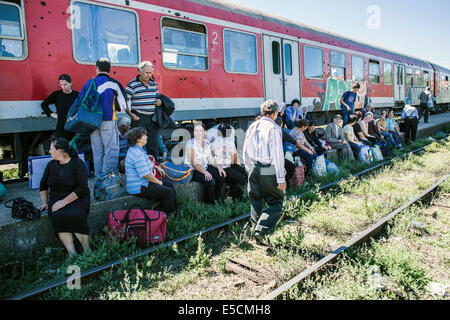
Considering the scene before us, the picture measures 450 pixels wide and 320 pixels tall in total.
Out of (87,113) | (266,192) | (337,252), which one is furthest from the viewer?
(87,113)

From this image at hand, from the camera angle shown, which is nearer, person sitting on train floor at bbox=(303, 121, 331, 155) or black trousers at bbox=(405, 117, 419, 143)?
person sitting on train floor at bbox=(303, 121, 331, 155)

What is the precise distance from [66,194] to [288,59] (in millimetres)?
7069

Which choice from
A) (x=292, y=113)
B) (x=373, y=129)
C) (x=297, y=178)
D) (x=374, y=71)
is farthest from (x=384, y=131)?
(x=297, y=178)

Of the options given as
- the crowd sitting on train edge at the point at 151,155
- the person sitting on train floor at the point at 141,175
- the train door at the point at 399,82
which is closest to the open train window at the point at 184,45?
the crowd sitting on train edge at the point at 151,155

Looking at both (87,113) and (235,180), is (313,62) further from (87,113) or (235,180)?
(87,113)

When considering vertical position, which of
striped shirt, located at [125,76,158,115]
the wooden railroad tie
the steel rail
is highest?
striped shirt, located at [125,76,158,115]

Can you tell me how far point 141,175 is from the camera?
468 centimetres

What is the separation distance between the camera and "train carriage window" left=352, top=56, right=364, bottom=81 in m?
12.6

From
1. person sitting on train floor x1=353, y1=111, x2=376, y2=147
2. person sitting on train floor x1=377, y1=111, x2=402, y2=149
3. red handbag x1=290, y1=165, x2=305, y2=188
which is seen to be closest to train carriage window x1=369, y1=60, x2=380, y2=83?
person sitting on train floor x1=377, y1=111, x2=402, y2=149

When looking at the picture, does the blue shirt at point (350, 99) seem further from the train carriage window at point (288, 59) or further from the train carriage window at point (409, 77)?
the train carriage window at point (409, 77)

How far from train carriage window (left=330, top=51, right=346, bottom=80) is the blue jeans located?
8.19m

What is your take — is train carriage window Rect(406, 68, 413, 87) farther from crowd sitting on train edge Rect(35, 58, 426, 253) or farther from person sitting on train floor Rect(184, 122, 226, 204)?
person sitting on train floor Rect(184, 122, 226, 204)

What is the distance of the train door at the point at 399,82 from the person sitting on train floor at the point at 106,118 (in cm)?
1476

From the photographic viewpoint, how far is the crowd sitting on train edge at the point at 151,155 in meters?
4.02
